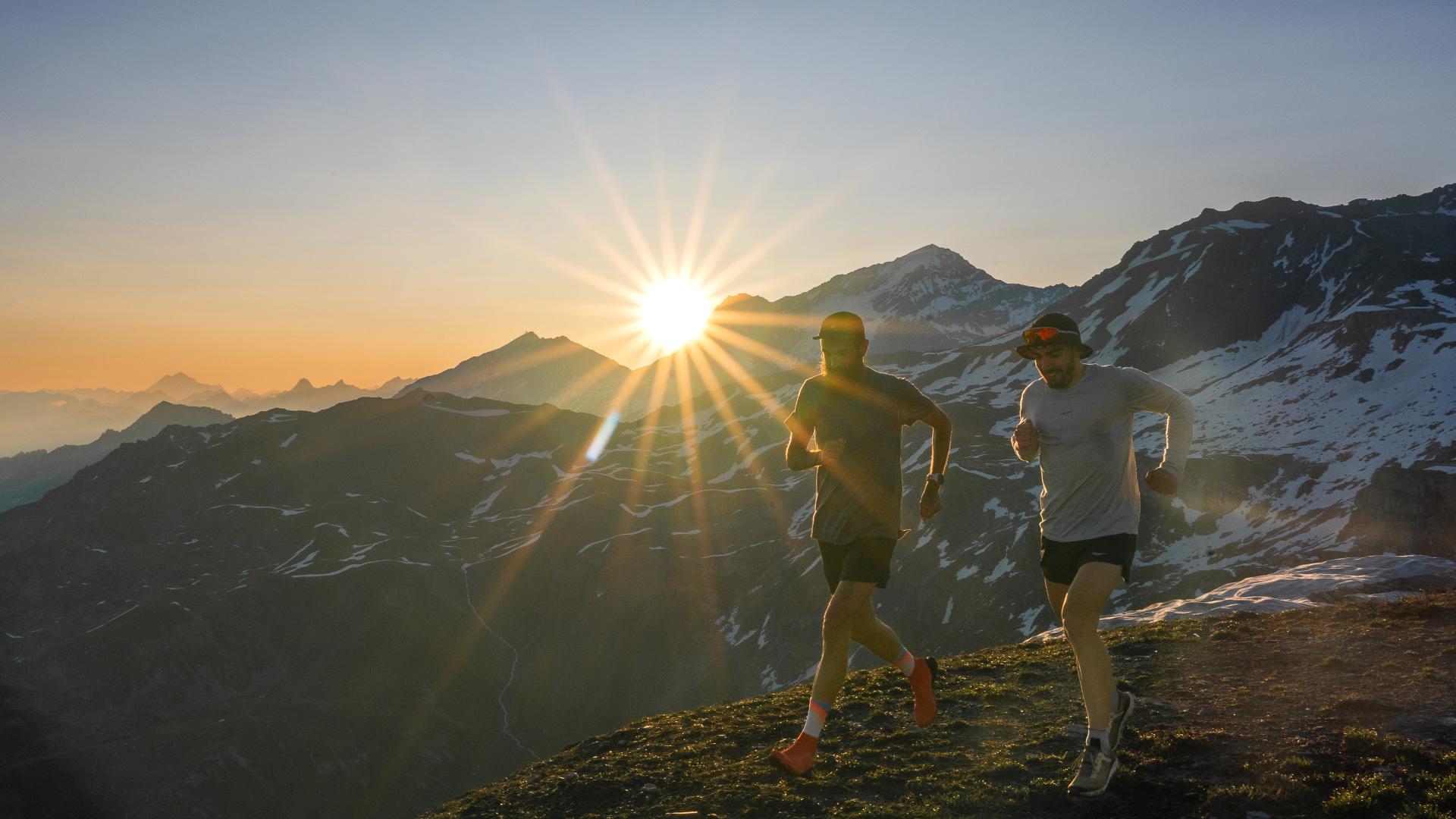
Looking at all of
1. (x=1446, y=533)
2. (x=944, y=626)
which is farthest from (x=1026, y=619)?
(x=1446, y=533)

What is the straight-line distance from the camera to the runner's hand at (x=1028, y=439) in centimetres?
826

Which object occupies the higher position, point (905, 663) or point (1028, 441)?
point (1028, 441)

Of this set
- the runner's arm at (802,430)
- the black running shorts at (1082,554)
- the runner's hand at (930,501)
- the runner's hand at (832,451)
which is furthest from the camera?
the runner's arm at (802,430)

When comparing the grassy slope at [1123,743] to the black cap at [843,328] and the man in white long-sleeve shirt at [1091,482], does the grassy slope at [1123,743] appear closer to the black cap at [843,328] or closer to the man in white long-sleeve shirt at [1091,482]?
the man in white long-sleeve shirt at [1091,482]

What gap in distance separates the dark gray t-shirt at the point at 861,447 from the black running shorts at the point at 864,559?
8cm

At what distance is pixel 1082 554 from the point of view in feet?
26.7

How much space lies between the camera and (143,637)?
161m

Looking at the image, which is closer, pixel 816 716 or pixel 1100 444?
pixel 1100 444

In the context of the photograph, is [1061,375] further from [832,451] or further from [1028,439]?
[832,451]

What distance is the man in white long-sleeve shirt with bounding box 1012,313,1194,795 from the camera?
314 inches

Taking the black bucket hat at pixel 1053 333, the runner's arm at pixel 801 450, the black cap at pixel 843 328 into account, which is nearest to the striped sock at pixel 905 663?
the runner's arm at pixel 801 450

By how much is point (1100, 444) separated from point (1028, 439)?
24.7 inches

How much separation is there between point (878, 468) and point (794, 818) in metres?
3.51

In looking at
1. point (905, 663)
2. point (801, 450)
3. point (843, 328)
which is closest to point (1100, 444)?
point (843, 328)
